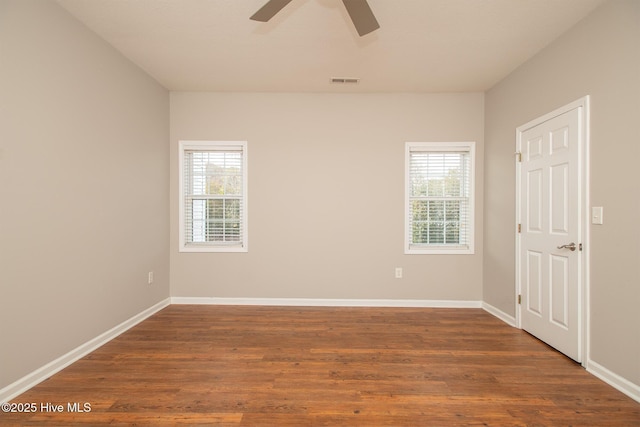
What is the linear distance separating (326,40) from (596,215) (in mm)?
2682

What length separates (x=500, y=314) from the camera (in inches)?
140

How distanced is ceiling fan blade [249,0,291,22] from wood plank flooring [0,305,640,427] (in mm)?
2489

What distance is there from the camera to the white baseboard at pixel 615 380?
6.64 feet

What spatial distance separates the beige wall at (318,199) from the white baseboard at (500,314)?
214mm

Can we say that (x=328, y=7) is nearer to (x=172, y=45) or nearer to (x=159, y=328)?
(x=172, y=45)

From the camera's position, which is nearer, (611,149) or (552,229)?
(611,149)

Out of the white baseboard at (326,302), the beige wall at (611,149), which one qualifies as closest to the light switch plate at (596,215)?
the beige wall at (611,149)

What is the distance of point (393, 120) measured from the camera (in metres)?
4.00

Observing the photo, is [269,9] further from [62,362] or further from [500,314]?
[500,314]

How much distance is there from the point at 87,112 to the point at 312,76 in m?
2.26

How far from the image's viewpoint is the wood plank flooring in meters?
1.83

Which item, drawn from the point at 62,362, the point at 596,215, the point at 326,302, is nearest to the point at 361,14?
the point at 596,215

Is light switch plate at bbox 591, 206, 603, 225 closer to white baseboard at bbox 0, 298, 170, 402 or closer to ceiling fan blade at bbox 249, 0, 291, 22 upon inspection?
ceiling fan blade at bbox 249, 0, 291, 22

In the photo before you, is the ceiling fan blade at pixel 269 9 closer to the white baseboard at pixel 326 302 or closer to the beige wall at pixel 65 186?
the beige wall at pixel 65 186
